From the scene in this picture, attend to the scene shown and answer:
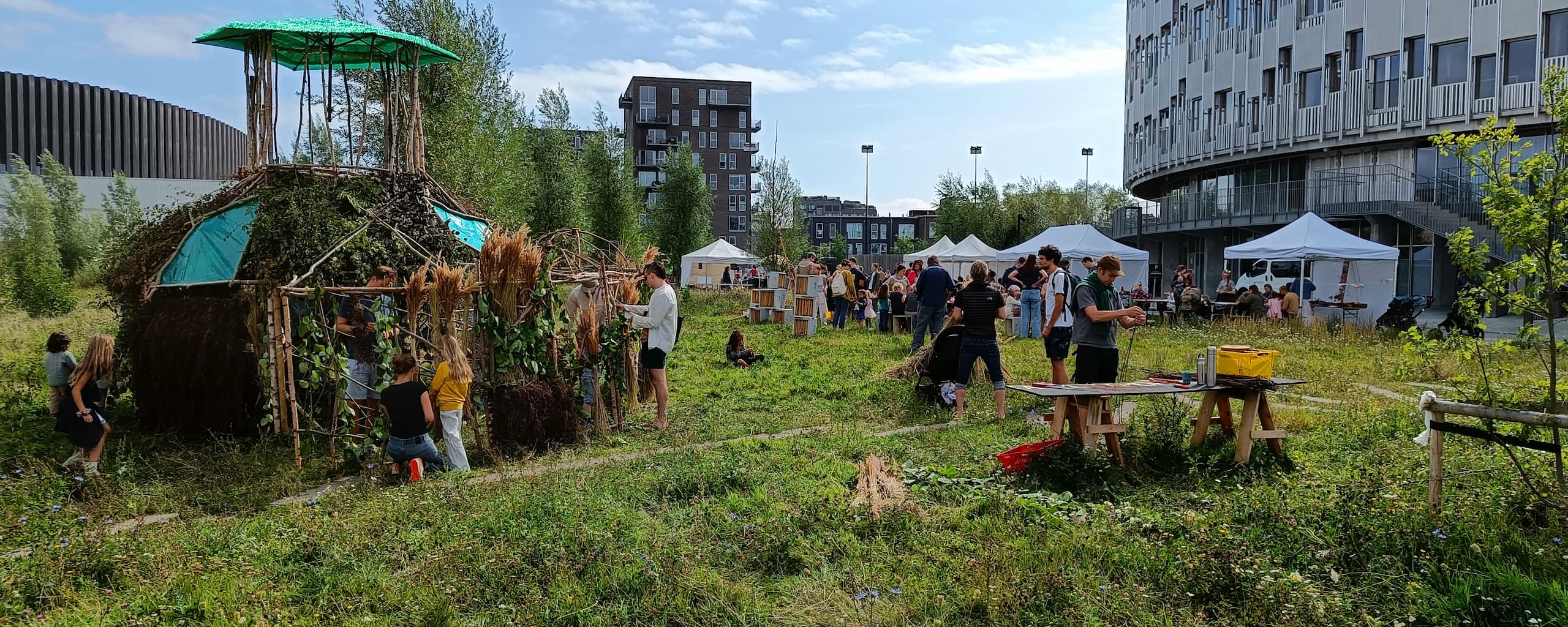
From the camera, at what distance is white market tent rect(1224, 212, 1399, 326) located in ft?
64.8

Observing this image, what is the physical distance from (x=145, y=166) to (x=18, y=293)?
151 feet

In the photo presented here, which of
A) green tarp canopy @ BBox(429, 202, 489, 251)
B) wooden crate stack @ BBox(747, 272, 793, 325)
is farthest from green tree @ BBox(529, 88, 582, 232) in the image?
green tarp canopy @ BBox(429, 202, 489, 251)

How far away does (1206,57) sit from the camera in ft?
115

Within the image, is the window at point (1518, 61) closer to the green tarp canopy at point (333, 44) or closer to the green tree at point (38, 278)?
the green tarp canopy at point (333, 44)

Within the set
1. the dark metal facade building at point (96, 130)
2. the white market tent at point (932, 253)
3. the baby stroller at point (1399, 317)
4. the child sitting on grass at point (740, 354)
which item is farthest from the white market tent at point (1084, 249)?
the dark metal facade building at point (96, 130)

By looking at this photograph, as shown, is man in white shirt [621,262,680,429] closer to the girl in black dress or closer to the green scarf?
the green scarf

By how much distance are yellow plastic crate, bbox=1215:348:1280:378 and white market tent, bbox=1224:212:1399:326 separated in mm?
13482

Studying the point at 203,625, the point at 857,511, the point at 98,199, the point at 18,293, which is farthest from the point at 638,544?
the point at 98,199

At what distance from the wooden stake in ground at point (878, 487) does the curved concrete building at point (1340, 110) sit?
73.9ft

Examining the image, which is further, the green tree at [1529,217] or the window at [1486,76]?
the window at [1486,76]

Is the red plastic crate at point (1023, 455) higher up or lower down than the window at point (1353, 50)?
lower down

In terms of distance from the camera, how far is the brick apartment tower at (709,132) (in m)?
88.0

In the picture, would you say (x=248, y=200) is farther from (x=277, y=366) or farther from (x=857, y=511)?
(x=857, y=511)

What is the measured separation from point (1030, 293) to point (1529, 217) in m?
11.8
